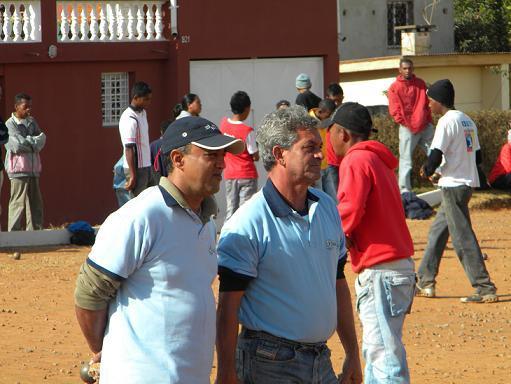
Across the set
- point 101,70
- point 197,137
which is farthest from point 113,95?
point 197,137

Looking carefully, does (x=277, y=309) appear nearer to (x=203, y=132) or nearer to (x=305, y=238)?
(x=305, y=238)

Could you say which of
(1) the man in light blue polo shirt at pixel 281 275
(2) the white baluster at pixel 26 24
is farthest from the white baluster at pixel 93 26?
(1) the man in light blue polo shirt at pixel 281 275

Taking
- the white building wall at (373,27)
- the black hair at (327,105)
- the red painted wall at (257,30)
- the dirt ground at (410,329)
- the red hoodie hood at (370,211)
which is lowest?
the dirt ground at (410,329)

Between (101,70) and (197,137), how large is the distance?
697 inches

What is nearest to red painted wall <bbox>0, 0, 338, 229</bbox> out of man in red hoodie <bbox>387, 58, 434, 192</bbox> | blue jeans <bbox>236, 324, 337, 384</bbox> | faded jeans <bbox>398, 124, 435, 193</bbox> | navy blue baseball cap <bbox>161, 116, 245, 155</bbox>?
man in red hoodie <bbox>387, 58, 434, 192</bbox>

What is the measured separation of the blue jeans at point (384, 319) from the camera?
6477 millimetres

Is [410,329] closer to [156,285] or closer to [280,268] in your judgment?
[280,268]

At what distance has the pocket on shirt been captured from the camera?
660 centimetres

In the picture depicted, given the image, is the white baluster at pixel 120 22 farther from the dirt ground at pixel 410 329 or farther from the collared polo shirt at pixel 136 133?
the dirt ground at pixel 410 329

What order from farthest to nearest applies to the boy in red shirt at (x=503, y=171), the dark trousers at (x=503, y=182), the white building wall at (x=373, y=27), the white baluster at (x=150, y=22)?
the white building wall at (x=373, y=27), the white baluster at (x=150, y=22), the dark trousers at (x=503, y=182), the boy in red shirt at (x=503, y=171)

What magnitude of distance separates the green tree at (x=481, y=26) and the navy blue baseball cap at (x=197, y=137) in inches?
1378

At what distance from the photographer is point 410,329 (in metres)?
10.5

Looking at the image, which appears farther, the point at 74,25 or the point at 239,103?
the point at 74,25

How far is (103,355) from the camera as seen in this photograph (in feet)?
15.1
